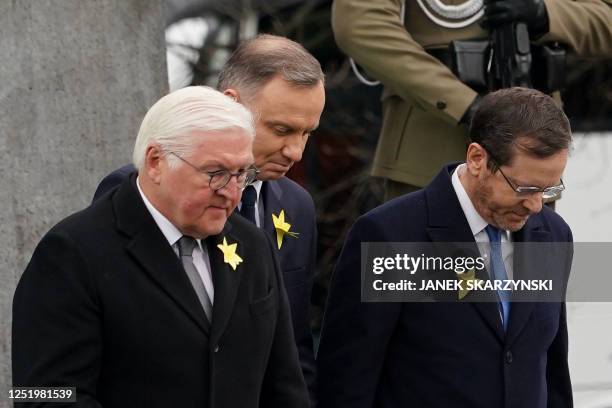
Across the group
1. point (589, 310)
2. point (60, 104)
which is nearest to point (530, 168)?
point (60, 104)

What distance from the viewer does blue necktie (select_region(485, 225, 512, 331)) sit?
3.88m

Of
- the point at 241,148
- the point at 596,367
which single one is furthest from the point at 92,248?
the point at 596,367

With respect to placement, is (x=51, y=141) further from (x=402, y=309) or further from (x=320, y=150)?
(x=320, y=150)

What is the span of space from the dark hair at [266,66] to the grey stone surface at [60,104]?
742 millimetres

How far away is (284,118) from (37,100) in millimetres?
1016

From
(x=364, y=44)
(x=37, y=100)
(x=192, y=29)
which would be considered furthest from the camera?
(x=192, y=29)

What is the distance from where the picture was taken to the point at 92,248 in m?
3.06

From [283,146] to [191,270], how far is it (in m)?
0.66

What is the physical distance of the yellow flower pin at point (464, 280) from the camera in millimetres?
3811

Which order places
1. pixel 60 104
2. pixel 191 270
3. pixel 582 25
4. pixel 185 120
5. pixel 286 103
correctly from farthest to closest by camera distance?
1. pixel 582 25
2. pixel 60 104
3. pixel 286 103
4. pixel 191 270
5. pixel 185 120

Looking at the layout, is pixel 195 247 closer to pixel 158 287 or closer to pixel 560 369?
pixel 158 287

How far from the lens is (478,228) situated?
3.88 m

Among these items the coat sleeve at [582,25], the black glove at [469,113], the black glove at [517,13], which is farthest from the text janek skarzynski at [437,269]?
the coat sleeve at [582,25]

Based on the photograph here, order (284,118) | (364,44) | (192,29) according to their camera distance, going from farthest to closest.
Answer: (192,29) → (364,44) → (284,118)
